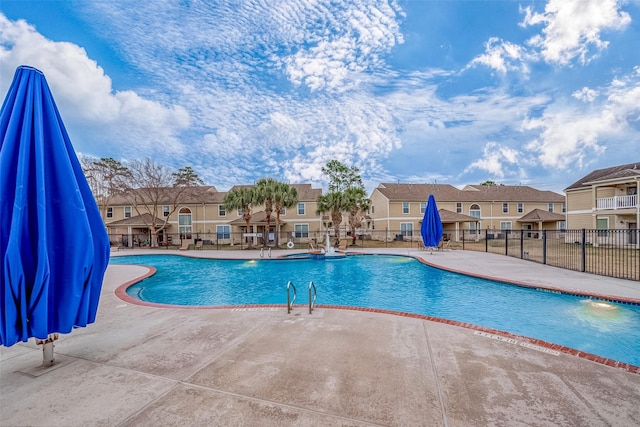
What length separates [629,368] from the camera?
11.6 ft

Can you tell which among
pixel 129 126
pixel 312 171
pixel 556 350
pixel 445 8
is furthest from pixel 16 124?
pixel 312 171

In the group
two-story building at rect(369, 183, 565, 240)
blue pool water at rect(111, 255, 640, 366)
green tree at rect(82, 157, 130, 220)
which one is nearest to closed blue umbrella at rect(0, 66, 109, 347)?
blue pool water at rect(111, 255, 640, 366)

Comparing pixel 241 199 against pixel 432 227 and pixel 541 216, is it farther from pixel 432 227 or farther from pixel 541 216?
pixel 541 216

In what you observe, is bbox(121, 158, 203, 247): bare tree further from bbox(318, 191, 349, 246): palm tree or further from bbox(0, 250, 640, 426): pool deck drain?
bbox(0, 250, 640, 426): pool deck drain

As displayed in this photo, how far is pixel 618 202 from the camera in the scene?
23375 millimetres

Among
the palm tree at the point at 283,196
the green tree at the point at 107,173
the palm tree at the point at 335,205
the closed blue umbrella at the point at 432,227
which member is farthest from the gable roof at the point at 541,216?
the green tree at the point at 107,173

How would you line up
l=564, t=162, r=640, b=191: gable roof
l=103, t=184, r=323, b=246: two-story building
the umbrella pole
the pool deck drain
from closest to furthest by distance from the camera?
the pool deck drain
the umbrella pole
l=564, t=162, r=640, b=191: gable roof
l=103, t=184, r=323, b=246: two-story building

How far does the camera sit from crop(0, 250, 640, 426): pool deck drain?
264 cm

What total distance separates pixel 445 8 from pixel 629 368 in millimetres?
16477

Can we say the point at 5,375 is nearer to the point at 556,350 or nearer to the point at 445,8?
the point at 556,350

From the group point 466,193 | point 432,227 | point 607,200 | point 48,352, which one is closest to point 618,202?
point 607,200

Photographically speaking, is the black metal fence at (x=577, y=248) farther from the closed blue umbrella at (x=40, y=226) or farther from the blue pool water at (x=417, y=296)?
the closed blue umbrella at (x=40, y=226)

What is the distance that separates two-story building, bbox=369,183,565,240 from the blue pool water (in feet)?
55.2

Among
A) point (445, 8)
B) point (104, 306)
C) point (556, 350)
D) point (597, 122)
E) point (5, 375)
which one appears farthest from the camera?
point (597, 122)
